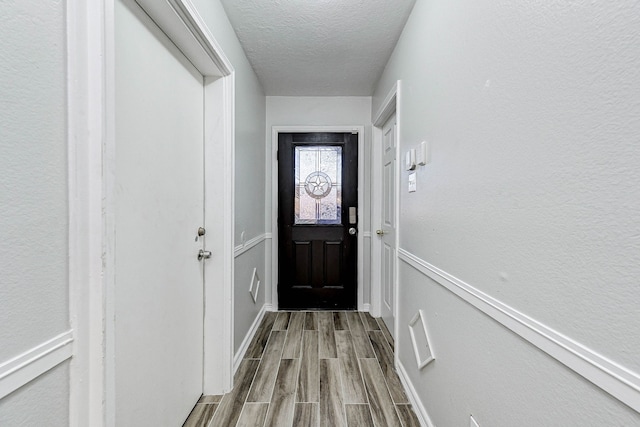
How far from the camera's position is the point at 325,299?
334 centimetres

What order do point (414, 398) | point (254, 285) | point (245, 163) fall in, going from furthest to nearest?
point (254, 285) < point (245, 163) < point (414, 398)

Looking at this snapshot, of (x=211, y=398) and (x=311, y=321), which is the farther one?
(x=311, y=321)

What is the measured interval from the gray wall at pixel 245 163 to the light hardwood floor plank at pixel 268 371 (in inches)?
9.3

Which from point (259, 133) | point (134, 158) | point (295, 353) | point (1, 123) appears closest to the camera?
point (1, 123)

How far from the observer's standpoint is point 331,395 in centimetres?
186

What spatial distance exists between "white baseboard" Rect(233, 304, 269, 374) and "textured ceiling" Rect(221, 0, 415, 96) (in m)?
2.22

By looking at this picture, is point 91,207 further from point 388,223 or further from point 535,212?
point 388,223

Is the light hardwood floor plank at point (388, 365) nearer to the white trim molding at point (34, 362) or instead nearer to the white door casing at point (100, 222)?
the white door casing at point (100, 222)

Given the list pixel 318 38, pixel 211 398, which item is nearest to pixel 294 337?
pixel 211 398

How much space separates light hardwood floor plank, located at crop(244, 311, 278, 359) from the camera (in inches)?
93.3

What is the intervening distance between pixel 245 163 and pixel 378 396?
1.84 metres

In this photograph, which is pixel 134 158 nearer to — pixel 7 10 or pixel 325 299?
pixel 7 10

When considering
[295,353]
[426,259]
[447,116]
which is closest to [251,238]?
[295,353]

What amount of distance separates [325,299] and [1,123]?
119 inches
